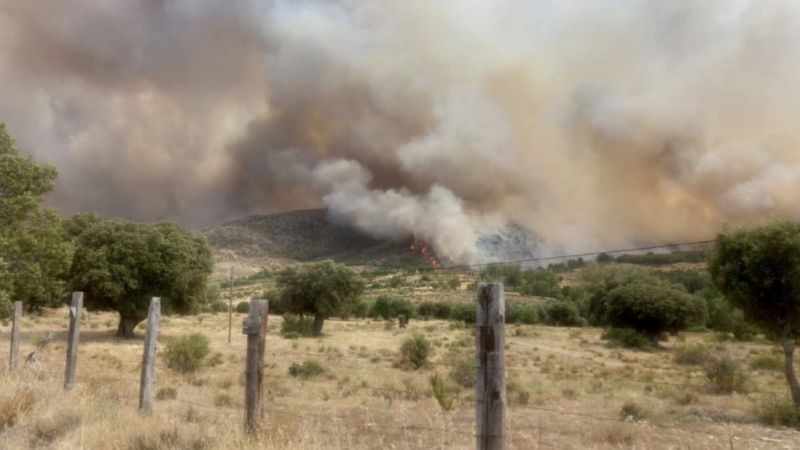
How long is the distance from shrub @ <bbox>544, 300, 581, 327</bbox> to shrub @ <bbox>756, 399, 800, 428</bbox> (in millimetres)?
69481

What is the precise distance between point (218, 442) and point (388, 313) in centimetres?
8174

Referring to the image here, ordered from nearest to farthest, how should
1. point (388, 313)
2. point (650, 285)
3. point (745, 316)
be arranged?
1. point (745, 316)
2. point (650, 285)
3. point (388, 313)

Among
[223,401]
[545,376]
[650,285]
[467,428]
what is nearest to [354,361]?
[545,376]

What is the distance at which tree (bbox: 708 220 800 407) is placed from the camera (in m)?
18.4

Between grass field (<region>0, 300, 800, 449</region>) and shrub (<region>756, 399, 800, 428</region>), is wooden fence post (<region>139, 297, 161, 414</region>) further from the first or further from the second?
shrub (<region>756, 399, 800, 428</region>)

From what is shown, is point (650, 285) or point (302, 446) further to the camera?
point (650, 285)

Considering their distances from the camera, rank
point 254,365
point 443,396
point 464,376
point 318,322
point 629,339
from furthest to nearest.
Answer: point 318,322
point 629,339
point 464,376
point 443,396
point 254,365

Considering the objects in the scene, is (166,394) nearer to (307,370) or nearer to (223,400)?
(223,400)

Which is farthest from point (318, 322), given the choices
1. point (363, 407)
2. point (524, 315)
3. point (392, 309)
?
point (363, 407)

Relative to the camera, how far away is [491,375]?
5.83 m

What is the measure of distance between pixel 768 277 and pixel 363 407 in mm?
13071

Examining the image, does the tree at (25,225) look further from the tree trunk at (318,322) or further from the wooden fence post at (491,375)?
the tree trunk at (318,322)

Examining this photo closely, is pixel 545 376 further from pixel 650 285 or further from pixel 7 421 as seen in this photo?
pixel 650 285

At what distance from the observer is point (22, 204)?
68.5 ft
